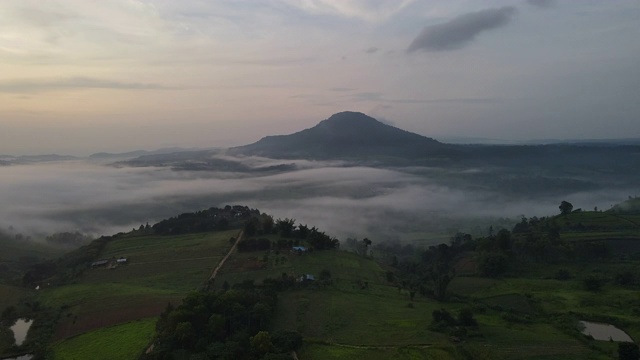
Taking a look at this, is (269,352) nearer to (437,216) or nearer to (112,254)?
(112,254)

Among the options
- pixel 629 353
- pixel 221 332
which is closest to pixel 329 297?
pixel 221 332

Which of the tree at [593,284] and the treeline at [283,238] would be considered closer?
the tree at [593,284]

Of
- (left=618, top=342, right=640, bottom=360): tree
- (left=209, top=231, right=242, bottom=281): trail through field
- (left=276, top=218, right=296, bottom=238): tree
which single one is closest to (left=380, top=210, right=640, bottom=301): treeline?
(left=276, top=218, right=296, bottom=238): tree

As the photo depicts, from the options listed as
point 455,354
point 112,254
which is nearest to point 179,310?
point 455,354

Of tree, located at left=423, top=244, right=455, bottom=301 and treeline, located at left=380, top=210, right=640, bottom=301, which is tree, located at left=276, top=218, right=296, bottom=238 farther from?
tree, located at left=423, top=244, right=455, bottom=301

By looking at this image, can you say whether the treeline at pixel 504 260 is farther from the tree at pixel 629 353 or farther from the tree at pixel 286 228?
the tree at pixel 629 353

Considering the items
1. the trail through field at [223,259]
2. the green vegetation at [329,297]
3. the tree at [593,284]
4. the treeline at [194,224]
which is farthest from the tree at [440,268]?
the treeline at [194,224]
